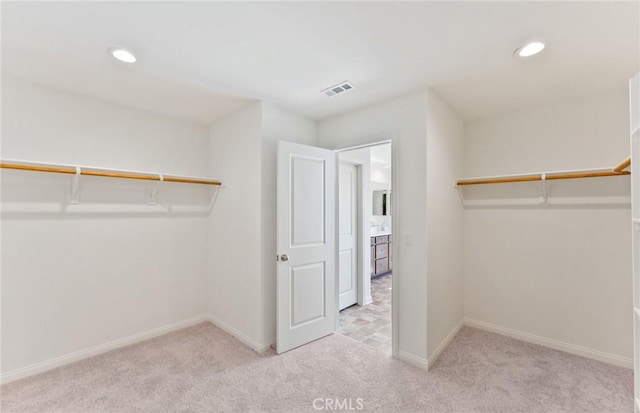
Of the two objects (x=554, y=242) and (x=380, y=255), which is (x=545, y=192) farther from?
(x=380, y=255)

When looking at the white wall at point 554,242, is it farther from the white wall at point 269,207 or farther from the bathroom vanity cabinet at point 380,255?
the white wall at point 269,207

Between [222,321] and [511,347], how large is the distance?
307 centimetres

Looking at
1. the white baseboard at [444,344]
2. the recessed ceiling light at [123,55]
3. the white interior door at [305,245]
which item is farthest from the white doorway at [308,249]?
the recessed ceiling light at [123,55]

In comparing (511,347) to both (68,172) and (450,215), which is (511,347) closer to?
(450,215)

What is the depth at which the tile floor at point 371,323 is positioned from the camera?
9.58 ft

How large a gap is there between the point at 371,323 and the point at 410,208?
168 centimetres

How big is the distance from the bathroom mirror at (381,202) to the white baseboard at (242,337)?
14.3 feet

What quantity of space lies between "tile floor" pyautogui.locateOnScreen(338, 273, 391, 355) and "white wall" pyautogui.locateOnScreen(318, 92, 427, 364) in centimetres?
39

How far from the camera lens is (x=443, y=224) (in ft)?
8.86

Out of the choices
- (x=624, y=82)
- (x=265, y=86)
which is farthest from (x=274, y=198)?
(x=624, y=82)

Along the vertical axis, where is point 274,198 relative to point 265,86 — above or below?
below

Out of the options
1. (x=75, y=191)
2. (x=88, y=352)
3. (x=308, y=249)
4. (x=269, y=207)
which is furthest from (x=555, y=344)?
(x=75, y=191)

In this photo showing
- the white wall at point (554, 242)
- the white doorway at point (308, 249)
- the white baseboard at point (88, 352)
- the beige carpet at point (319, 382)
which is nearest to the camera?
the beige carpet at point (319, 382)

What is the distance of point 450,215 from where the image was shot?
2.88m
